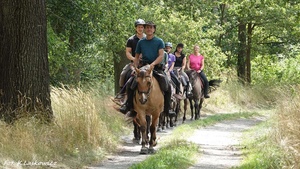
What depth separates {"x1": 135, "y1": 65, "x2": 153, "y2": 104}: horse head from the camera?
1366cm

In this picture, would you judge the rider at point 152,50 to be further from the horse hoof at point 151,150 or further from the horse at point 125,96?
the horse hoof at point 151,150

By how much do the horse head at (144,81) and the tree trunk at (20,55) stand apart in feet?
6.44

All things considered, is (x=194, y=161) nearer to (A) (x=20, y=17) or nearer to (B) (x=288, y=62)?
(A) (x=20, y=17)

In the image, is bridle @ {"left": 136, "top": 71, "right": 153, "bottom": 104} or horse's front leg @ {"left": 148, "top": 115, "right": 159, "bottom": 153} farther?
horse's front leg @ {"left": 148, "top": 115, "right": 159, "bottom": 153}

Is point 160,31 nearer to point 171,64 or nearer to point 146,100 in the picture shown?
point 171,64

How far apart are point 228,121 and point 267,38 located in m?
17.3

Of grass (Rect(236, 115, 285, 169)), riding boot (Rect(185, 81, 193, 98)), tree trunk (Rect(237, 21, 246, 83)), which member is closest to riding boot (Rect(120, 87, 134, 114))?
grass (Rect(236, 115, 285, 169))

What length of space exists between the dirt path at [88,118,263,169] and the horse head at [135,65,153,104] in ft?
4.13

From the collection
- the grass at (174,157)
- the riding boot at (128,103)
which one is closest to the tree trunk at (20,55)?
the riding boot at (128,103)

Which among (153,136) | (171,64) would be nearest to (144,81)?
(153,136)

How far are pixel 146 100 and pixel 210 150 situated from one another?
2028 millimetres

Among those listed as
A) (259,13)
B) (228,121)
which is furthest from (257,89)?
(228,121)

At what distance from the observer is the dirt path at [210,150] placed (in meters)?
12.3

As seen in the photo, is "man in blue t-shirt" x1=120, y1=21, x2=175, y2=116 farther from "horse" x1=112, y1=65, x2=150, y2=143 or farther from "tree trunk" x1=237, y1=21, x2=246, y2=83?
"tree trunk" x1=237, y1=21, x2=246, y2=83
